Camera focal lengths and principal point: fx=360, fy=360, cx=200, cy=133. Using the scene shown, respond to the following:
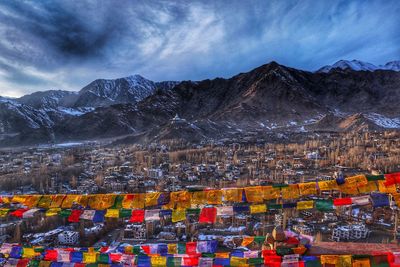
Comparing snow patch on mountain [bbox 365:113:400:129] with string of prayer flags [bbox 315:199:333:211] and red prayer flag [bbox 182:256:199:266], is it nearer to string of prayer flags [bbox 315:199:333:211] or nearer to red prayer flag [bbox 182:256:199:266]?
string of prayer flags [bbox 315:199:333:211]

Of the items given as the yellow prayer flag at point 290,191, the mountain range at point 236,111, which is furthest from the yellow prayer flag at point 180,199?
the mountain range at point 236,111

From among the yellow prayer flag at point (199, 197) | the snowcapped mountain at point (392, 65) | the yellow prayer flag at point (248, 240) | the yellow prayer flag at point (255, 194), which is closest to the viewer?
the yellow prayer flag at point (255, 194)

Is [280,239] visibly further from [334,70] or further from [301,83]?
[334,70]

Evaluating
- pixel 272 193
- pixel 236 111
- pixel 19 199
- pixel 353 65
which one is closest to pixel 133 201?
pixel 19 199

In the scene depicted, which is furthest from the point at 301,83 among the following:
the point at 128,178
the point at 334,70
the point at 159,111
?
the point at 128,178

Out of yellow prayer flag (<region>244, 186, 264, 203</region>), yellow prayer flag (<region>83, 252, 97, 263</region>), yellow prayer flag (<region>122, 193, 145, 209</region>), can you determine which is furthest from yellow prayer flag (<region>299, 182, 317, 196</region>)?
yellow prayer flag (<region>83, 252, 97, 263</region>)

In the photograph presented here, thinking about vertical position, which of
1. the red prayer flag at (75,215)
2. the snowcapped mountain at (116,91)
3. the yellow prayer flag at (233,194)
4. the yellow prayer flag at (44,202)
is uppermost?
the snowcapped mountain at (116,91)

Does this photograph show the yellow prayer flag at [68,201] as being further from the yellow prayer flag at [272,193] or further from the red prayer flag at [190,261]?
the yellow prayer flag at [272,193]
